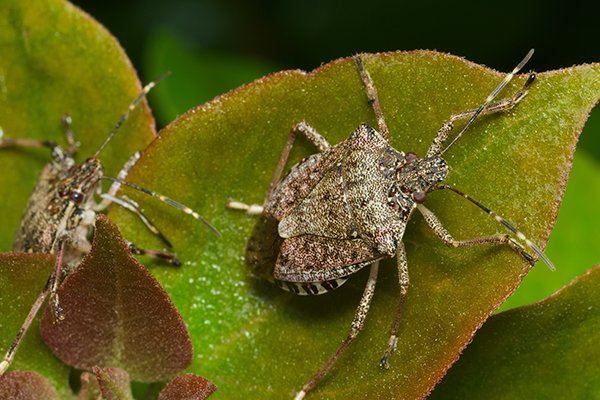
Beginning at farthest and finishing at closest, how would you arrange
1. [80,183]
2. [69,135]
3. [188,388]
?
[80,183]
[69,135]
[188,388]

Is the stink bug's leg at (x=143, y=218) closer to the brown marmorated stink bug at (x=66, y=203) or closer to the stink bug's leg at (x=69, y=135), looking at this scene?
the brown marmorated stink bug at (x=66, y=203)

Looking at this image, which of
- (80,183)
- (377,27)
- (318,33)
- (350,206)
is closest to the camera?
(350,206)

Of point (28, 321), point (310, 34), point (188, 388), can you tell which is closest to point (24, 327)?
point (28, 321)

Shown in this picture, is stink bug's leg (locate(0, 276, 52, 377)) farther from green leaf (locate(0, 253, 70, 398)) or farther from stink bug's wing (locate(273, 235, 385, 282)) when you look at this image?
stink bug's wing (locate(273, 235, 385, 282))

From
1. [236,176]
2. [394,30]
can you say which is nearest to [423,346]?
[236,176]

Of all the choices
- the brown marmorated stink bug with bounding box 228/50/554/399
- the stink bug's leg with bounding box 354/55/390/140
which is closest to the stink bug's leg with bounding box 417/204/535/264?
the brown marmorated stink bug with bounding box 228/50/554/399

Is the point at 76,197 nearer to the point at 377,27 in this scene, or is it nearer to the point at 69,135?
the point at 69,135

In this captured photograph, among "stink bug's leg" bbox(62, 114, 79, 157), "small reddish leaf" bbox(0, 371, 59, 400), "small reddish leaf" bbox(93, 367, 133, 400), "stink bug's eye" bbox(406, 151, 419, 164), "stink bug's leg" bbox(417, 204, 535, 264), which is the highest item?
"stink bug's eye" bbox(406, 151, 419, 164)
